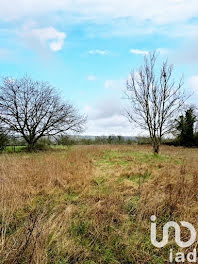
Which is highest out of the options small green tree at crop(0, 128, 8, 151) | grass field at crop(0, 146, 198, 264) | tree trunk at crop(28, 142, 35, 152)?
small green tree at crop(0, 128, 8, 151)

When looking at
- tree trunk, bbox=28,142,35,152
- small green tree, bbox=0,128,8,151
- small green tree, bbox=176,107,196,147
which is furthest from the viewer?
small green tree, bbox=176,107,196,147

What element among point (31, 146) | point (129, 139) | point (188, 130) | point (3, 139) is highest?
point (188, 130)

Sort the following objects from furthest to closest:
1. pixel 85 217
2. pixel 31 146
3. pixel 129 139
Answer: pixel 129 139 → pixel 31 146 → pixel 85 217

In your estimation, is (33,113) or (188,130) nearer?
(33,113)

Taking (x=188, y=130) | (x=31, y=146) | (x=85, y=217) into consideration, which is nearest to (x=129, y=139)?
(x=188, y=130)

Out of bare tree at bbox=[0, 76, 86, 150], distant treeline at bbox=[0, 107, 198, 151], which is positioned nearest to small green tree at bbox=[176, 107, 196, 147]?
distant treeline at bbox=[0, 107, 198, 151]

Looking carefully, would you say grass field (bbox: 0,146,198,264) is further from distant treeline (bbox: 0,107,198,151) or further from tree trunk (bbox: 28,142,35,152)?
tree trunk (bbox: 28,142,35,152)

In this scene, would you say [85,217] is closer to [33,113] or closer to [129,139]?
[33,113]

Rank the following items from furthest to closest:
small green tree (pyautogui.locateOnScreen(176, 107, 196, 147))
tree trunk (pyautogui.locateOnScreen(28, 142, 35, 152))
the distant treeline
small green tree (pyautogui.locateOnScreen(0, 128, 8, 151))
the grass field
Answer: small green tree (pyautogui.locateOnScreen(176, 107, 196, 147))
tree trunk (pyautogui.locateOnScreen(28, 142, 35, 152))
the distant treeline
small green tree (pyautogui.locateOnScreen(0, 128, 8, 151))
the grass field

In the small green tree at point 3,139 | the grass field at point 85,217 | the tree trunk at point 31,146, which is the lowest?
the grass field at point 85,217

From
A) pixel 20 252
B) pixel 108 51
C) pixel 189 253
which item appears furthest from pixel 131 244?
pixel 108 51

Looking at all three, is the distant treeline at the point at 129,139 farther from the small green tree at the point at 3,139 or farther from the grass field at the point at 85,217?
the grass field at the point at 85,217

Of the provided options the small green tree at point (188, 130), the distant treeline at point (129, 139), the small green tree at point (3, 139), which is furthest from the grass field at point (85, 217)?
the small green tree at point (188, 130)

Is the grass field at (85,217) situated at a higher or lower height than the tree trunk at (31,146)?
lower
